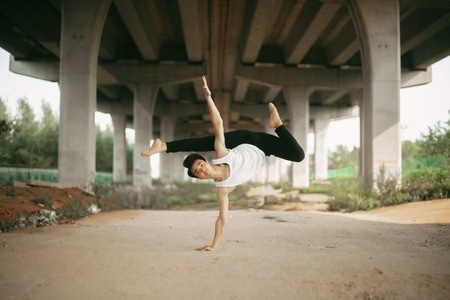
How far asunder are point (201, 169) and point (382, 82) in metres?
14.3

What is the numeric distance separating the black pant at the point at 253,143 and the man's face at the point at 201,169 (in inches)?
27.2

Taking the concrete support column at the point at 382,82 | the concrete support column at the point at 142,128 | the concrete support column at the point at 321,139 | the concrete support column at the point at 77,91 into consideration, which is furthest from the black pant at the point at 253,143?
the concrete support column at the point at 321,139

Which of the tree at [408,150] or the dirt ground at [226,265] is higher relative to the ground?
the tree at [408,150]

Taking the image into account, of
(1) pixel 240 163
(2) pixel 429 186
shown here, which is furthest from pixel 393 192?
(1) pixel 240 163

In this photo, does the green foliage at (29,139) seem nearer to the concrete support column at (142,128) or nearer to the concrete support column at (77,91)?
the concrete support column at (142,128)

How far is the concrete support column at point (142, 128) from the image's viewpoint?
108 feet

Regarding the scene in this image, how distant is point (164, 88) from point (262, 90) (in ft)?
32.7

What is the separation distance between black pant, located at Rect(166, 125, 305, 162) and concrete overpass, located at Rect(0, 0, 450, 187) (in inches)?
445

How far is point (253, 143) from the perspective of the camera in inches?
264

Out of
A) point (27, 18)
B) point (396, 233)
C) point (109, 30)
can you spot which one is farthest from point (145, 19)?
point (396, 233)

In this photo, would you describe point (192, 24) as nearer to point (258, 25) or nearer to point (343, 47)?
point (258, 25)

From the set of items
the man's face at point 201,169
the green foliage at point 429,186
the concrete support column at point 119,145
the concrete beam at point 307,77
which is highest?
the concrete beam at point 307,77

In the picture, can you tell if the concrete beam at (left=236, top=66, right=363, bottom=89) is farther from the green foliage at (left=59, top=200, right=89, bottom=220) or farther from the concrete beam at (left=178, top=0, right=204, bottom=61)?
the green foliage at (left=59, top=200, right=89, bottom=220)

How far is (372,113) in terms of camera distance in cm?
1789
